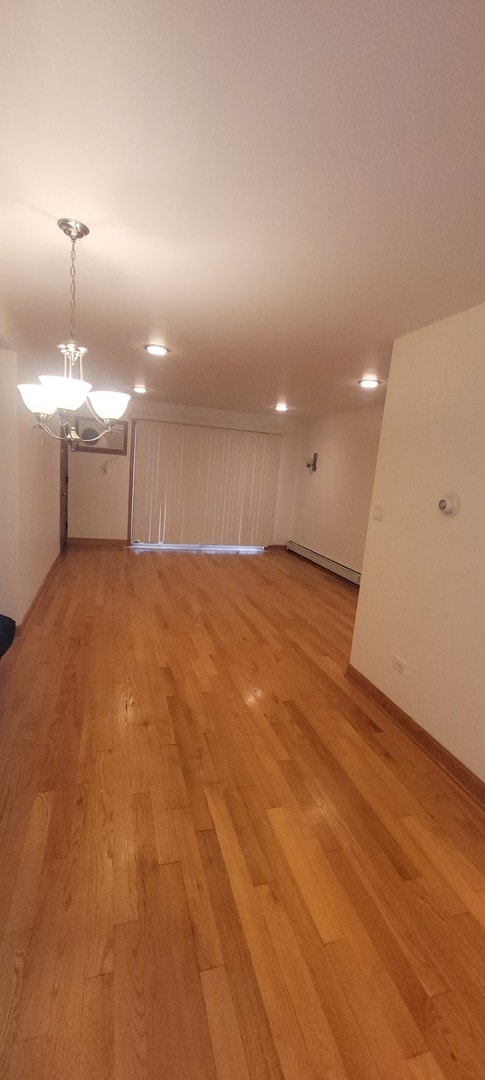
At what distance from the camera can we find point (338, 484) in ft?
19.0

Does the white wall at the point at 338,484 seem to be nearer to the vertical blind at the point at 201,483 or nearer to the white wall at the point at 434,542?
the vertical blind at the point at 201,483

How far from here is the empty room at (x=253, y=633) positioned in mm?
920

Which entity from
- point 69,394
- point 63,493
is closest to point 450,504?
point 69,394

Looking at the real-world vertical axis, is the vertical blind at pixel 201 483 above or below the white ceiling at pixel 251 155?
below

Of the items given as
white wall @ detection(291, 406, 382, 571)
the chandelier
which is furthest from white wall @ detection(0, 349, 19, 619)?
white wall @ detection(291, 406, 382, 571)

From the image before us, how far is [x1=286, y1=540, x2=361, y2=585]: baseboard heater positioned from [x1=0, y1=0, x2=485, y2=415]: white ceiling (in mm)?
3583

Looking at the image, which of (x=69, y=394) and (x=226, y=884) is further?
(x=69, y=394)

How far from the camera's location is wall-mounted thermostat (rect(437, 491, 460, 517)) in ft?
6.77

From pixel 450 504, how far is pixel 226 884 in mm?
1868

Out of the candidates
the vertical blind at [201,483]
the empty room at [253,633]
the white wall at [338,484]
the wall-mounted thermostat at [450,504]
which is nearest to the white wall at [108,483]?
the vertical blind at [201,483]

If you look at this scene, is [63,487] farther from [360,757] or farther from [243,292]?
[360,757]

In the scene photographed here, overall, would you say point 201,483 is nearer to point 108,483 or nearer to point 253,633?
point 108,483

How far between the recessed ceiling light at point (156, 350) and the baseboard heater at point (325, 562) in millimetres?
3465

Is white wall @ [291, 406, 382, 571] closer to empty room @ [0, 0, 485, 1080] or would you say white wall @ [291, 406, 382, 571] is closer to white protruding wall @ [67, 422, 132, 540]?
empty room @ [0, 0, 485, 1080]
